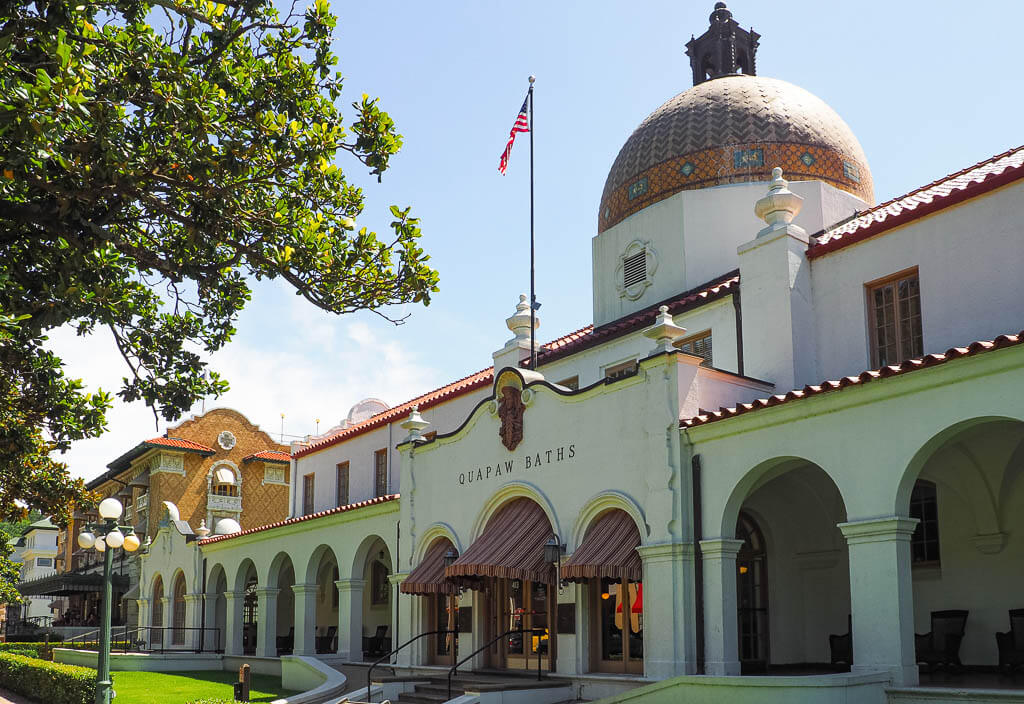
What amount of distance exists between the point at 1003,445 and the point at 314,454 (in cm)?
2370

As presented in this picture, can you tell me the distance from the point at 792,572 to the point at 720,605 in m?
3.35

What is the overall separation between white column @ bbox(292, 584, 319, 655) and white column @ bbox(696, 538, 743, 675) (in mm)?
14188

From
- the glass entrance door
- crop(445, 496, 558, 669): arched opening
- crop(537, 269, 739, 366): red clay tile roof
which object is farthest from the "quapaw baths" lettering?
crop(537, 269, 739, 366): red clay tile roof

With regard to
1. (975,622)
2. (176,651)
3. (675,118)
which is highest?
(675,118)

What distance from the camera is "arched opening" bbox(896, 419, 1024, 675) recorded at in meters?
15.3

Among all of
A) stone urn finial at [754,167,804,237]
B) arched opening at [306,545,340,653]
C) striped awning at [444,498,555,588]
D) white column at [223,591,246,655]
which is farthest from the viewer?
arched opening at [306,545,340,653]

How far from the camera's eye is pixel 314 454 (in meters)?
34.5

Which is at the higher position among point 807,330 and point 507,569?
point 807,330

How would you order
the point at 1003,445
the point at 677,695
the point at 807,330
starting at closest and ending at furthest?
the point at 677,695 → the point at 1003,445 → the point at 807,330

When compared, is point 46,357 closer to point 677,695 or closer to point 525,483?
point 525,483

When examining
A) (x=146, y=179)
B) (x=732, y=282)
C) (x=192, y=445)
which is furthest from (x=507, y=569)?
(x=192, y=445)

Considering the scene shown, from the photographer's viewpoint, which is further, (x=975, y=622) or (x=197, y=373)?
(x=975, y=622)

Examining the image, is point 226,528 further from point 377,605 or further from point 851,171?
→ point 851,171

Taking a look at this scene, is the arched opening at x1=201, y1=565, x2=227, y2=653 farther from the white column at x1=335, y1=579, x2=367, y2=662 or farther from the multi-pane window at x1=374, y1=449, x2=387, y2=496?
the white column at x1=335, y1=579, x2=367, y2=662
